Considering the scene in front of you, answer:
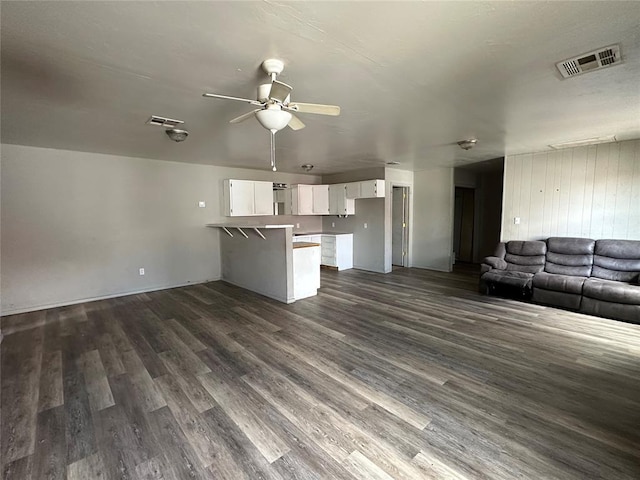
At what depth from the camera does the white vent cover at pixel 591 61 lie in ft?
6.16

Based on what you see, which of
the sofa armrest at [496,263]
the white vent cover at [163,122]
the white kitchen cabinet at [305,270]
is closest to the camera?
the white vent cover at [163,122]

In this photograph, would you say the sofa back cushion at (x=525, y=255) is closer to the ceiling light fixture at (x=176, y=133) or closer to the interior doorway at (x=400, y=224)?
the interior doorway at (x=400, y=224)

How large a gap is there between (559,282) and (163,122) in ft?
18.9

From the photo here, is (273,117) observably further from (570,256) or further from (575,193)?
(575,193)

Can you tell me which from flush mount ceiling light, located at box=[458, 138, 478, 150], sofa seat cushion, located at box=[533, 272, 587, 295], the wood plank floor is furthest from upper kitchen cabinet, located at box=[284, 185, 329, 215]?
sofa seat cushion, located at box=[533, 272, 587, 295]

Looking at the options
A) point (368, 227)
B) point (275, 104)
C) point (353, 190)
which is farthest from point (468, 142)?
point (275, 104)

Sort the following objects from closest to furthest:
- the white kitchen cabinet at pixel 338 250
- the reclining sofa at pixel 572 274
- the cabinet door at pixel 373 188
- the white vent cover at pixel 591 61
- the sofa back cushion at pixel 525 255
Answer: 1. the white vent cover at pixel 591 61
2. the reclining sofa at pixel 572 274
3. the sofa back cushion at pixel 525 255
4. the cabinet door at pixel 373 188
5. the white kitchen cabinet at pixel 338 250

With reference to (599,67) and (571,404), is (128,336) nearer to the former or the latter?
(571,404)

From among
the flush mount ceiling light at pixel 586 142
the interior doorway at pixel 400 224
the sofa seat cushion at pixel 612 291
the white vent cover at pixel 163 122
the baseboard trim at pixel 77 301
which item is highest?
the flush mount ceiling light at pixel 586 142

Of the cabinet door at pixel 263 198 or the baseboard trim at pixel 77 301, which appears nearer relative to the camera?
the baseboard trim at pixel 77 301

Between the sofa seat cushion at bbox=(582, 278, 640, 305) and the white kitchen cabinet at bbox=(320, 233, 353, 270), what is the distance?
4.48 m

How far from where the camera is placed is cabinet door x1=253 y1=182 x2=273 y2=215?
641 cm

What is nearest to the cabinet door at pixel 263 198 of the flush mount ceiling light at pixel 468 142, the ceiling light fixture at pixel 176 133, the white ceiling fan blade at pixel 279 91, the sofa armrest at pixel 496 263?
the ceiling light fixture at pixel 176 133

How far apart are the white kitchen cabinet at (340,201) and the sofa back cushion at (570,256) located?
13.0ft
